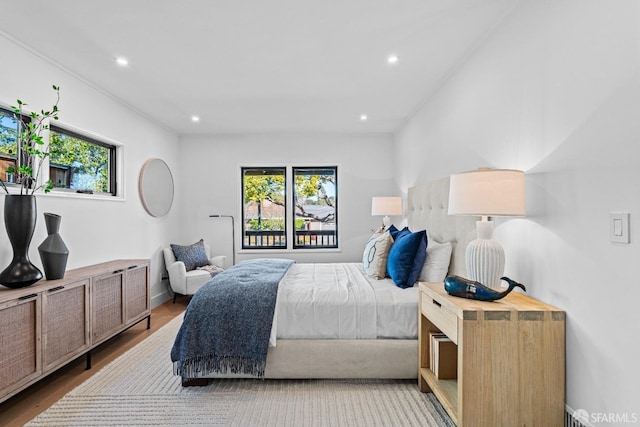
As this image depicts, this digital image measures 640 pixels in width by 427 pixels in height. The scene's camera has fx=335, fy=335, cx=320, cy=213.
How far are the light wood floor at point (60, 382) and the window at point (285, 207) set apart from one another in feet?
6.65

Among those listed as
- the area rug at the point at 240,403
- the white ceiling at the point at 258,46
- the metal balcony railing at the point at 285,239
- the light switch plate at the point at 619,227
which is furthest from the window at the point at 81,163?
the light switch plate at the point at 619,227

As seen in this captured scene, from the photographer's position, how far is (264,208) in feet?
17.5

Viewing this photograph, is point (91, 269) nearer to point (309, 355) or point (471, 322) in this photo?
point (309, 355)

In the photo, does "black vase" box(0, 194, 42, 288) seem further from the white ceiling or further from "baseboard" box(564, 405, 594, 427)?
"baseboard" box(564, 405, 594, 427)

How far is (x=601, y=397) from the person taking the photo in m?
1.41

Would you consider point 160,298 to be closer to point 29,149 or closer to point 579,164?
point 29,149

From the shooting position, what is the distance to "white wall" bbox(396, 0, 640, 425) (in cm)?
129

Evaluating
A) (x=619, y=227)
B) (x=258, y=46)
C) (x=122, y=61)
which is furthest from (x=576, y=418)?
(x=122, y=61)

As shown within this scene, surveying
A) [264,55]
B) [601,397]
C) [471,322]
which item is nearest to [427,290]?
[471,322]

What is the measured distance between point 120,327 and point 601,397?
3.40 m

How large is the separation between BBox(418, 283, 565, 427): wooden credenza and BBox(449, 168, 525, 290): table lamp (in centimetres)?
30

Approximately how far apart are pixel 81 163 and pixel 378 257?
3.00m

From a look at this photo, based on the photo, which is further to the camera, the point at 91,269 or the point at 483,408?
the point at 91,269

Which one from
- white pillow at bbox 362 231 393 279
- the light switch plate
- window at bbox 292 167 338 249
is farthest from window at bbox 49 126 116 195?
the light switch plate
